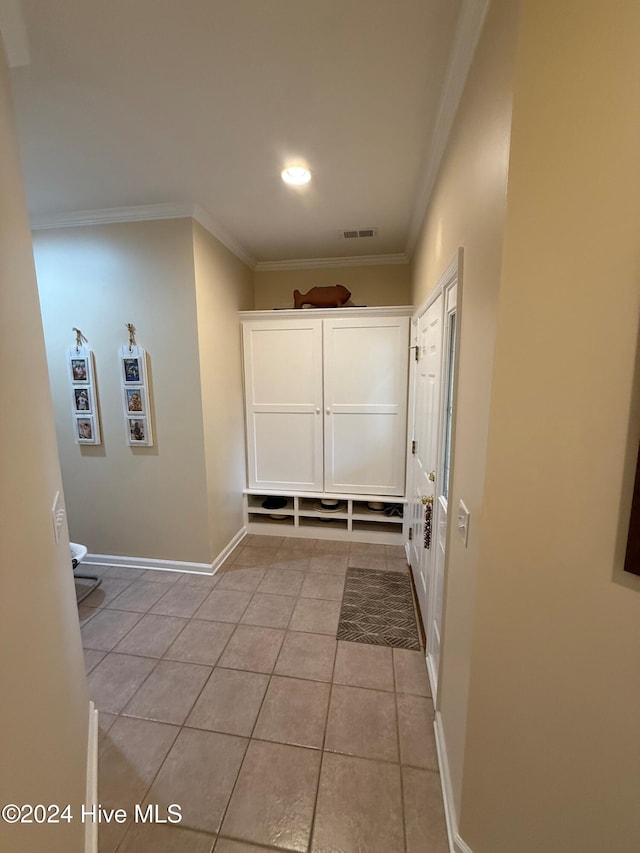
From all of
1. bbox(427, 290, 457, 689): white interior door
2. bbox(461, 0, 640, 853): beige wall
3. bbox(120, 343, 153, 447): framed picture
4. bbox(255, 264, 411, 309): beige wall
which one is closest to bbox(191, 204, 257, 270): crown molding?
bbox(255, 264, 411, 309): beige wall

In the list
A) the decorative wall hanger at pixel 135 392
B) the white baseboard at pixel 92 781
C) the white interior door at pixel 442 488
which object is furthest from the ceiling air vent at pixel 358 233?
the white baseboard at pixel 92 781

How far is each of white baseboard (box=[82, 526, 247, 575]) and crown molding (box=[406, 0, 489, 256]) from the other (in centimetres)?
300

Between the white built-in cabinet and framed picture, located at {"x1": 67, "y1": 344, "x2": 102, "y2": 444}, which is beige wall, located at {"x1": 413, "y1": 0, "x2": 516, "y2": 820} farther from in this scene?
framed picture, located at {"x1": 67, "y1": 344, "x2": 102, "y2": 444}

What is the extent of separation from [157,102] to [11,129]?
0.68 meters

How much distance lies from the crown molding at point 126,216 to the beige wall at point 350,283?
1036 mm

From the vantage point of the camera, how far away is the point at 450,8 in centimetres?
108

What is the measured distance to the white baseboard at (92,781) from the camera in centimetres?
111

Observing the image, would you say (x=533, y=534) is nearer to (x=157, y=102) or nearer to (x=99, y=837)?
(x=99, y=837)

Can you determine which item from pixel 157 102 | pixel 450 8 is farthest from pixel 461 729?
pixel 157 102

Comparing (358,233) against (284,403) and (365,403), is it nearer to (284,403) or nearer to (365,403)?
(365,403)

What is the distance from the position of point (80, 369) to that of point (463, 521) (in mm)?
2819

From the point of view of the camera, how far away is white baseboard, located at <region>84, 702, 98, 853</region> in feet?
3.66

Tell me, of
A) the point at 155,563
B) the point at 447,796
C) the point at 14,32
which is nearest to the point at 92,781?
the point at 447,796

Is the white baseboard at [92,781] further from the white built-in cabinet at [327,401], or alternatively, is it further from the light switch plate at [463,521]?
the white built-in cabinet at [327,401]
